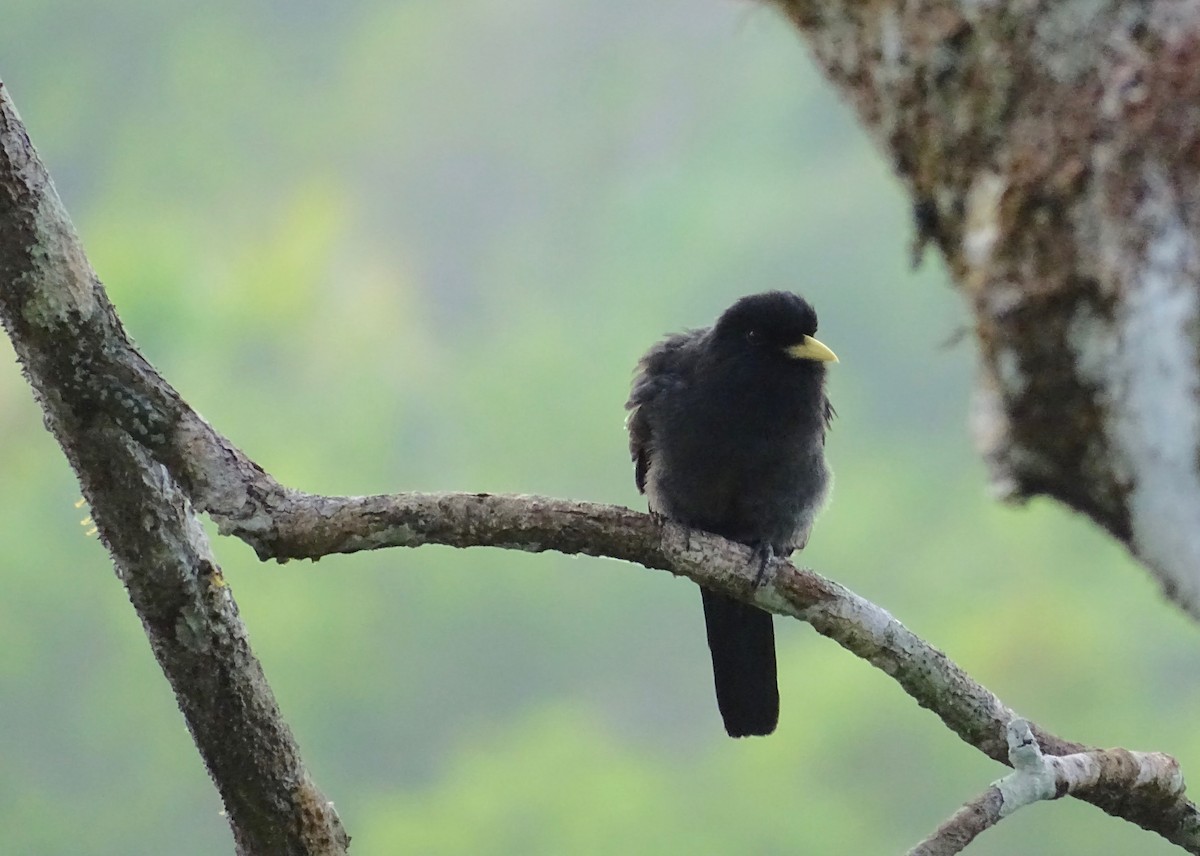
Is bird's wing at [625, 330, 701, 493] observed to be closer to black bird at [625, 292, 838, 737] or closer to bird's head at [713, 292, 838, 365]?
black bird at [625, 292, 838, 737]

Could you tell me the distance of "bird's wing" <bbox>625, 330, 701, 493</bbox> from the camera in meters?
3.27

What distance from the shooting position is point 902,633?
7.55 feet

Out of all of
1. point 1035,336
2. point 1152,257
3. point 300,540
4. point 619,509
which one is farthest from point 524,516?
point 1152,257

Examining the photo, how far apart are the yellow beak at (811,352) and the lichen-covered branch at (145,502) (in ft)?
4.63

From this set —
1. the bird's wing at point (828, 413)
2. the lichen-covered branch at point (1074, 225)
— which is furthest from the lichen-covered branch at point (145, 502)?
the bird's wing at point (828, 413)

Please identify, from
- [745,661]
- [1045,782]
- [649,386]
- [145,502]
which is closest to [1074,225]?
[1045,782]

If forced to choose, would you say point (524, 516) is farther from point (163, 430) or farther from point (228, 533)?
point (163, 430)

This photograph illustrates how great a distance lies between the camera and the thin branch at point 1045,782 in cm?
211

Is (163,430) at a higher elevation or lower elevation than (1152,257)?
higher

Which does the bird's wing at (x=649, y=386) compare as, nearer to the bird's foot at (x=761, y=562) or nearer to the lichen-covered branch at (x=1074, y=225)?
the bird's foot at (x=761, y=562)

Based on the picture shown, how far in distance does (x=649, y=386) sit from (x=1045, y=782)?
1.46m

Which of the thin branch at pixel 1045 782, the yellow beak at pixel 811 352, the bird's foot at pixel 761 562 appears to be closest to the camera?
the thin branch at pixel 1045 782

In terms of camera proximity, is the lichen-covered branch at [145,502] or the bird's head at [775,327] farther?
the bird's head at [775,327]

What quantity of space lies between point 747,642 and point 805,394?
0.73 meters
